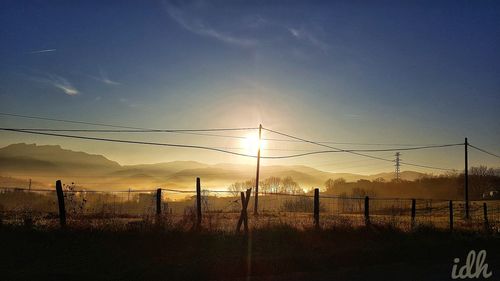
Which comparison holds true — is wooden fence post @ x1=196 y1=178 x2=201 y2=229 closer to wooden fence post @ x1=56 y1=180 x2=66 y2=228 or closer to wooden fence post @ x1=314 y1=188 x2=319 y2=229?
wooden fence post @ x1=56 y1=180 x2=66 y2=228

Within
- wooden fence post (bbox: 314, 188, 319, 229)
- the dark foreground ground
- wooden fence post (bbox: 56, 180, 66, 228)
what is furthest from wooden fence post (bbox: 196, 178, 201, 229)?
Result: wooden fence post (bbox: 314, 188, 319, 229)

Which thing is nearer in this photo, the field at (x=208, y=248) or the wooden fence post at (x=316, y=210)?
the field at (x=208, y=248)

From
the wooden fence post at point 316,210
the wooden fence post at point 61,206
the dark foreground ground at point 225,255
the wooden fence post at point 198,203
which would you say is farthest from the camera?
the wooden fence post at point 316,210

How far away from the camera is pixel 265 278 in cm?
1043

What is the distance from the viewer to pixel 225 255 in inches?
516

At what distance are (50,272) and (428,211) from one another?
2543 inches

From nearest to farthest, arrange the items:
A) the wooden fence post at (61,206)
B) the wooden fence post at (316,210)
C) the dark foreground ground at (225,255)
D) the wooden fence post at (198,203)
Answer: the dark foreground ground at (225,255)
the wooden fence post at (61,206)
the wooden fence post at (198,203)
the wooden fence post at (316,210)

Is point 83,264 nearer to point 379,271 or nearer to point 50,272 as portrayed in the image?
point 50,272

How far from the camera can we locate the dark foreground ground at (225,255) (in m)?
10.7

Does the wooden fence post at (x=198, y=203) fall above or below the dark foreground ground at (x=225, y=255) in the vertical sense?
above

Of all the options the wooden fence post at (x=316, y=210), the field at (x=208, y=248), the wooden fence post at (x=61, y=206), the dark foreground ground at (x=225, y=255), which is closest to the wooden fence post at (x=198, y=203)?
the field at (x=208, y=248)

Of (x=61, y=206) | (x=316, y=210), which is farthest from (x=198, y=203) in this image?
(x=316, y=210)

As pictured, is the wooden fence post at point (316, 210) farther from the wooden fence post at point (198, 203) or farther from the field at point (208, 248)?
the wooden fence post at point (198, 203)

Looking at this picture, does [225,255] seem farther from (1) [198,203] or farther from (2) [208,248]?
(1) [198,203]
